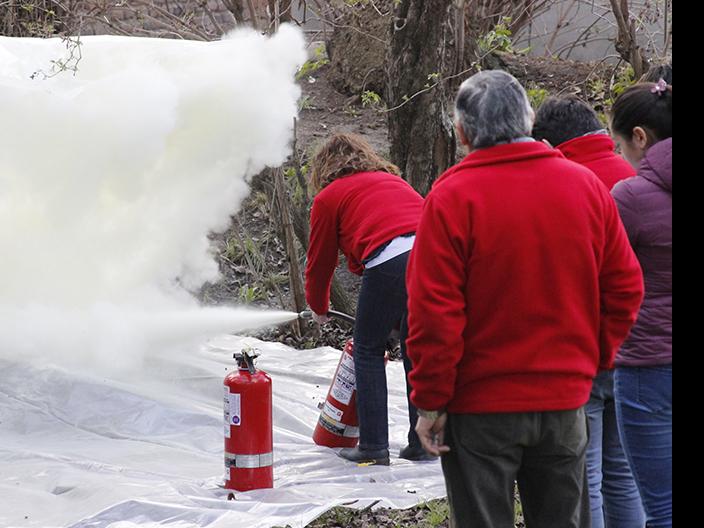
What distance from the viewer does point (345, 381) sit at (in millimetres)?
5117

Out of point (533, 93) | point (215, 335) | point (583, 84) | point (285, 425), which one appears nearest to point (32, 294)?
point (215, 335)

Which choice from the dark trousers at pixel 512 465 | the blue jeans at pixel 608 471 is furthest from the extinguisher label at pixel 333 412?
the dark trousers at pixel 512 465

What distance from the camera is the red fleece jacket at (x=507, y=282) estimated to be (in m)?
2.66

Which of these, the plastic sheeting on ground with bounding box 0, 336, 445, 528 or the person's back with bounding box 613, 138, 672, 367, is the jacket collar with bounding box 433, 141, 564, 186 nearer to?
the person's back with bounding box 613, 138, 672, 367

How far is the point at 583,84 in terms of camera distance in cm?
1027

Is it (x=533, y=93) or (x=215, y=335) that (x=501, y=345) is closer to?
(x=215, y=335)

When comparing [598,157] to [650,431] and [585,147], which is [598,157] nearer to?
[585,147]

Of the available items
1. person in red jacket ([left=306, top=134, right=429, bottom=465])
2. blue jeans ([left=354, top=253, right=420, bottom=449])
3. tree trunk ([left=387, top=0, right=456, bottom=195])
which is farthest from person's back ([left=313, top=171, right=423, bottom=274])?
Result: tree trunk ([left=387, top=0, right=456, bottom=195])

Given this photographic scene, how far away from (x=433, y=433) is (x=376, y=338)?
80.1 inches

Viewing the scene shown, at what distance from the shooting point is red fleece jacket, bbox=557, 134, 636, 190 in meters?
3.54

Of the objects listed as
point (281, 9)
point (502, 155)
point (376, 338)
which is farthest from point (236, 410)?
point (281, 9)

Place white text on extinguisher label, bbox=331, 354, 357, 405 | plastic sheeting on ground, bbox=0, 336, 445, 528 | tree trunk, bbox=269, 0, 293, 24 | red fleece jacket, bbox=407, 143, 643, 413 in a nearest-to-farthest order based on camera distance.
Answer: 1. red fleece jacket, bbox=407, 143, 643, 413
2. plastic sheeting on ground, bbox=0, 336, 445, 528
3. white text on extinguisher label, bbox=331, 354, 357, 405
4. tree trunk, bbox=269, 0, 293, 24

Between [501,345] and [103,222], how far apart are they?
345 cm

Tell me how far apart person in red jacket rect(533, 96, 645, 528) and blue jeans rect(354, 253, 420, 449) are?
4.35ft
